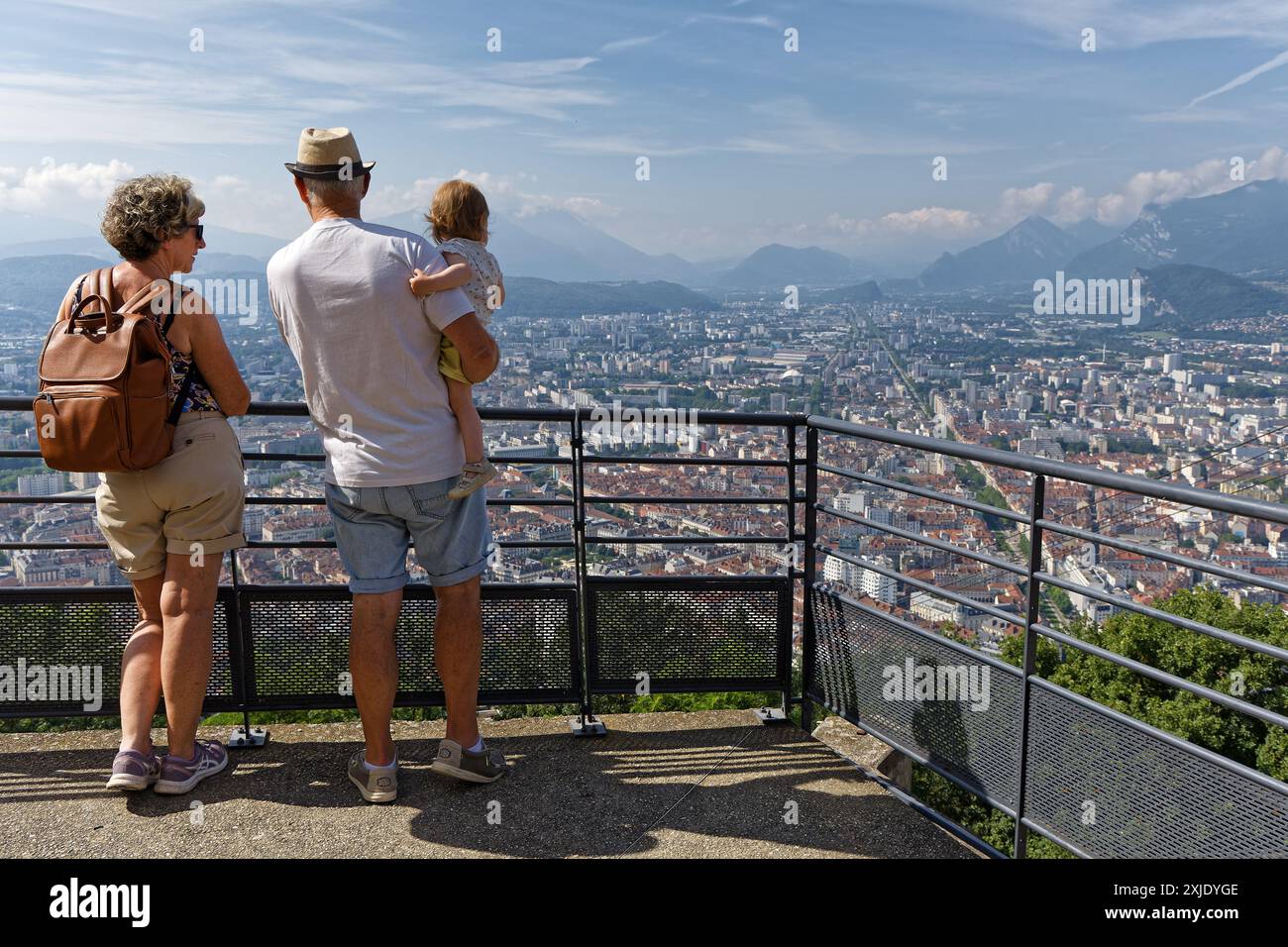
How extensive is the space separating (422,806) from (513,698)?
0.87 meters

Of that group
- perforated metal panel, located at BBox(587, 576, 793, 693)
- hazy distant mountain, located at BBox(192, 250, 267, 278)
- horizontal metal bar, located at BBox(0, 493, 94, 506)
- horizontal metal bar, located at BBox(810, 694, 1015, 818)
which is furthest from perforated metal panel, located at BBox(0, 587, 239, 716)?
hazy distant mountain, located at BBox(192, 250, 267, 278)

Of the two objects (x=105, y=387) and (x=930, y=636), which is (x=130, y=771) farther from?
(x=930, y=636)

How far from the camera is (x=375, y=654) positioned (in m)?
3.77

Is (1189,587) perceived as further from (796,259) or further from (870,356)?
(796,259)

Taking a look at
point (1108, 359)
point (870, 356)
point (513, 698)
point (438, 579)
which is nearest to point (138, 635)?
point (438, 579)

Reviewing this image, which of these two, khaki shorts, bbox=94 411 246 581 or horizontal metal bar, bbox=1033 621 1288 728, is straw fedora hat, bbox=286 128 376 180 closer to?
khaki shorts, bbox=94 411 246 581

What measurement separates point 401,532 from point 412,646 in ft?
3.16

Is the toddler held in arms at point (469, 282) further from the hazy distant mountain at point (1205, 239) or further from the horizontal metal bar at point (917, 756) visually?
the hazy distant mountain at point (1205, 239)

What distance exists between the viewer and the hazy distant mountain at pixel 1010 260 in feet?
266

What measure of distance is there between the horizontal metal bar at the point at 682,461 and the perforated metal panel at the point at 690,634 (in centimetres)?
59

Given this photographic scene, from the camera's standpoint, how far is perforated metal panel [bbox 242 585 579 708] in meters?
4.52

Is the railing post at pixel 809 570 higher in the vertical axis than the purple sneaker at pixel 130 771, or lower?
higher

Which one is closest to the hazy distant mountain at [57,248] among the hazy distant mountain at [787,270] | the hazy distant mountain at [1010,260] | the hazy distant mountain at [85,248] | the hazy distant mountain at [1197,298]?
the hazy distant mountain at [85,248]

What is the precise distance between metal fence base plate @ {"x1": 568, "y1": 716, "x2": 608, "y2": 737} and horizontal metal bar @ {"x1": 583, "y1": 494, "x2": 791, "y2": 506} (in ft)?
3.38
